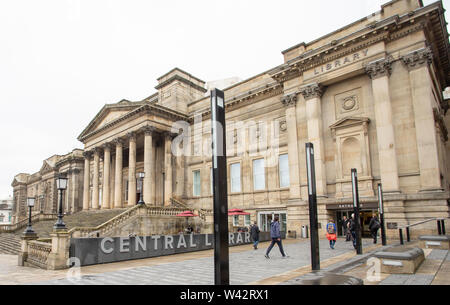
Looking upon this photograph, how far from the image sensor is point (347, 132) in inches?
961

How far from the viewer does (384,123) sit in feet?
72.0

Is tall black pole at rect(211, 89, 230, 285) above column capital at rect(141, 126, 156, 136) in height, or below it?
below

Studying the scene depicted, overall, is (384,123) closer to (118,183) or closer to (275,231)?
(275,231)

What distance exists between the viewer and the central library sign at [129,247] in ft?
43.2

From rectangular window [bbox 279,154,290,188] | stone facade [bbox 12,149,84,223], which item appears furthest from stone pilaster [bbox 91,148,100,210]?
rectangular window [bbox 279,154,290,188]

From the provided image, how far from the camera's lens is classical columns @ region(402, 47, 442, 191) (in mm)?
19875

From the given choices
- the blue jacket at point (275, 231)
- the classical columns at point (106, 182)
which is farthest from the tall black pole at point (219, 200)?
the classical columns at point (106, 182)

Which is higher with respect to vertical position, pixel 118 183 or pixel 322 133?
pixel 322 133

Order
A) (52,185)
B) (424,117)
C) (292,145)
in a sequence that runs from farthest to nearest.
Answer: (52,185) → (292,145) → (424,117)

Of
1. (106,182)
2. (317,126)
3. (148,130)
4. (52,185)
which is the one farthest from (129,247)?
(52,185)

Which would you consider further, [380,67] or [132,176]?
[132,176]

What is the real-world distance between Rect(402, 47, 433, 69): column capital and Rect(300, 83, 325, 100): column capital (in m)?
6.10

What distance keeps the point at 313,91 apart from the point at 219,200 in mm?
22790

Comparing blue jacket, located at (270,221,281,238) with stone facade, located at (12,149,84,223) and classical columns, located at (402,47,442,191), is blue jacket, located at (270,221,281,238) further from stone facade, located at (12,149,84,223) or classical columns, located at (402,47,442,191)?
stone facade, located at (12,149,84,223)
